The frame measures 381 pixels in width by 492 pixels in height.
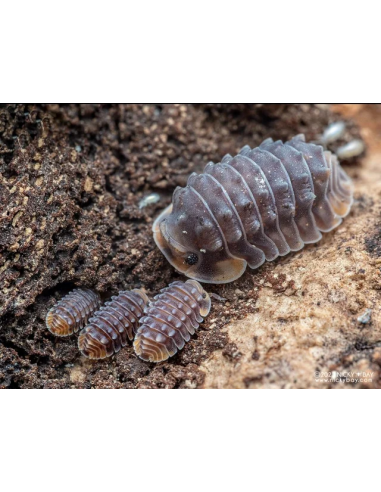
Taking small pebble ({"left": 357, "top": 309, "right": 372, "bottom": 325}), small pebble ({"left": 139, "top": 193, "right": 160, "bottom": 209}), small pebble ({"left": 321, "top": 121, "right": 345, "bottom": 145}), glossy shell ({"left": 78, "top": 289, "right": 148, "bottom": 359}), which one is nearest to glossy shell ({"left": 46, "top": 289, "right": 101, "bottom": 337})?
glossy shell ({"left": 78, "top": 289, "right": 148, "bottom": 359})

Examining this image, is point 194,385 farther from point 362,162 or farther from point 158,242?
point 362,162

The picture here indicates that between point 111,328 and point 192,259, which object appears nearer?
point 111,328

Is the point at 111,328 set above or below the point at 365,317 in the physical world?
above

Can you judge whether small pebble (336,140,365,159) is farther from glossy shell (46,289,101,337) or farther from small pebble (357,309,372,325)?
glossy shell (46,289,101,337)

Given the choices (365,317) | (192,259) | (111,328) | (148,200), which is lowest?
(365,317)

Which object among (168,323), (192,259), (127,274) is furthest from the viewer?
(127,274)

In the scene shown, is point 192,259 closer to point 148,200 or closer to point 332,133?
point 148,200

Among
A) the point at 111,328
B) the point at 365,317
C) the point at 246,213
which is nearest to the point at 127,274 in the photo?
the point at 111,328
